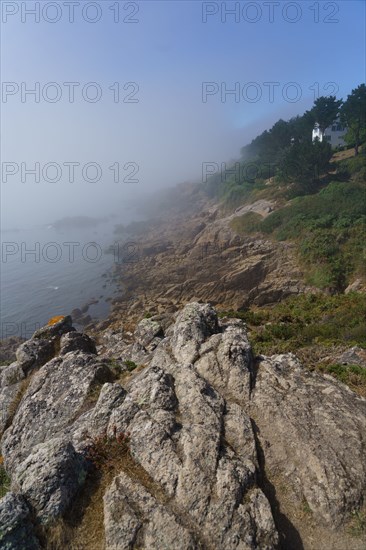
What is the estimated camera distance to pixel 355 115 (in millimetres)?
61219

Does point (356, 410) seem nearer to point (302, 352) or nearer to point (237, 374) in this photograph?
point (237, 374)

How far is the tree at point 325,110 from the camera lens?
224 feet

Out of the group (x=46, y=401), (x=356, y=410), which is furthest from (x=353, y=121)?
(x=46, y=401)

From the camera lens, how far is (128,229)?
4707 inches

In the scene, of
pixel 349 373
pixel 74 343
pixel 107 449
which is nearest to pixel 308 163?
pixel 349 373

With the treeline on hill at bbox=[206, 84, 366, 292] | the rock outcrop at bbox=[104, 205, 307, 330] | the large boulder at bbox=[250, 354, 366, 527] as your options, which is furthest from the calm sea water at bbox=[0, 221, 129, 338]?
the large boulder at bbox=[250, 354, 366, 527]

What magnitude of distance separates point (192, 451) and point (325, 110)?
80.4 meters

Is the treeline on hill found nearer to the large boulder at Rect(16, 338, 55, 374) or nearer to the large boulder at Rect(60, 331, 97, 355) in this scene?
the large boulder at Rect(60, 331, 97, 355)

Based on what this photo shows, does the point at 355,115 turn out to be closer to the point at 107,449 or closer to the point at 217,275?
the point at 217,275

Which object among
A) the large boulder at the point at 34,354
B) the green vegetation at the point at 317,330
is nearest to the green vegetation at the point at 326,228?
the green vegetation at the point at 317,330

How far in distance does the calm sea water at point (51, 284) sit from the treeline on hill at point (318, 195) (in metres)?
30.1

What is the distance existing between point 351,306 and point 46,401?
77.1 ft

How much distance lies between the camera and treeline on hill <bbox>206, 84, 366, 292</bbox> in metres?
35.6

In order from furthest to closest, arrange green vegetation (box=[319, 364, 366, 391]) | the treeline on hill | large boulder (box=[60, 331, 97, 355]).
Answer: the treeline on hill, large boulder (box=[60, 331, 97, 355]), green vegetation (box=[319, 364, 366, 391])
